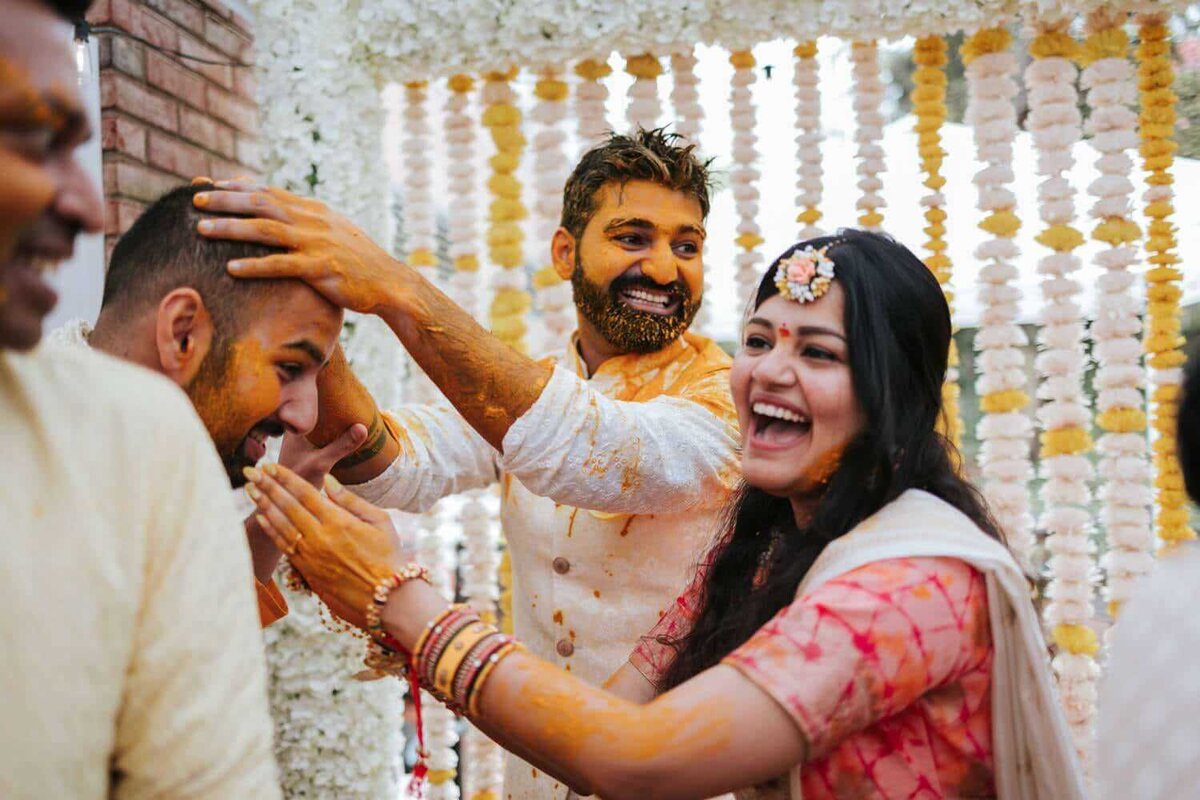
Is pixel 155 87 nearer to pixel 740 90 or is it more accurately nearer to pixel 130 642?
pixel 740 90

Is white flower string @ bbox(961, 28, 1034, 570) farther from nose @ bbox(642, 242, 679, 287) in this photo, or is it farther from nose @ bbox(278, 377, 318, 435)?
nose @ bbox(278, 377, 318, 435)

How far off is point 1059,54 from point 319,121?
7.05ft

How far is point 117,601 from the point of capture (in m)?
0.92

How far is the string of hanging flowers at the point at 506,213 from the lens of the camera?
3461mm

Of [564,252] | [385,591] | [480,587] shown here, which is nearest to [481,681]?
[385,591]

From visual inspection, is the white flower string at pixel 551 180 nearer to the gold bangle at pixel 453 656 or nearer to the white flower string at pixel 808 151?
the white flower string at pixel 808 151

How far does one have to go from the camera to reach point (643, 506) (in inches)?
91.4

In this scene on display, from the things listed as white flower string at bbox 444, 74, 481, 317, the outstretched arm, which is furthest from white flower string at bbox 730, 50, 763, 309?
the outstretched arm

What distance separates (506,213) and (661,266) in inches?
38.7

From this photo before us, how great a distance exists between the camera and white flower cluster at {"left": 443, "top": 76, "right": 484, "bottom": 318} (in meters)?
3.52

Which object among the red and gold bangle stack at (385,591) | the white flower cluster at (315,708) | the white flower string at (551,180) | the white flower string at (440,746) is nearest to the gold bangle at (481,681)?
the red and gold bangle stack at (385,591)

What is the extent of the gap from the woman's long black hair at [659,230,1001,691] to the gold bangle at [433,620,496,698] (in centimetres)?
46

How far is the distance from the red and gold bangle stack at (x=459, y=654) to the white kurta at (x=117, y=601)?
51cm

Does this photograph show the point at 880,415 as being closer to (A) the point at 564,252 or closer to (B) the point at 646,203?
(B) the point at 646,203
